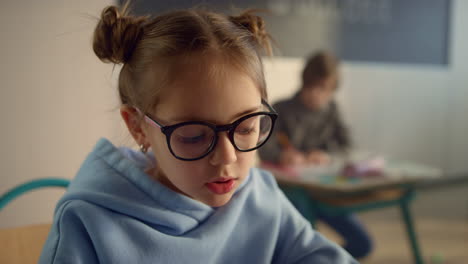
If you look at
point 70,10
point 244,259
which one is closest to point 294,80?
point 70,10

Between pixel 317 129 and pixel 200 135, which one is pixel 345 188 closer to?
pixel 317 129

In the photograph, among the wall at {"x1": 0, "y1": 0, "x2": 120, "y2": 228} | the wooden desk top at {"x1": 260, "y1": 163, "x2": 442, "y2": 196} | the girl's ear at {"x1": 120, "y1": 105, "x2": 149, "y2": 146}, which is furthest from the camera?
the wooden desk top at {"x1": 260, "y1": 163, "x2": 442, "y2": 196}

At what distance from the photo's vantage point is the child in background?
2.45 m

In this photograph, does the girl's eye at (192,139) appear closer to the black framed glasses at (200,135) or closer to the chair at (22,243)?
the black framed glasses at (200,135)

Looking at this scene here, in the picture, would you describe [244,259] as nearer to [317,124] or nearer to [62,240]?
[62,240]

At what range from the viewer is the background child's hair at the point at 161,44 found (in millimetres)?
778

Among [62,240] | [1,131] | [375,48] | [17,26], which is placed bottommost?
[375,48]

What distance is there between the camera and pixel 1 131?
181 cm

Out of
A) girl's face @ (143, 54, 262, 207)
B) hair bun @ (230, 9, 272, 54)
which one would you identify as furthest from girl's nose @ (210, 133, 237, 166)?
hair bun @ (230, 9, 272, 54)

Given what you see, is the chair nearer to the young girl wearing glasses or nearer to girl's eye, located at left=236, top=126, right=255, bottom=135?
the young girl wearing glasses

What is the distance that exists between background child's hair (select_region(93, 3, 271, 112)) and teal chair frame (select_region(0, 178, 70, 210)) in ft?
1.48

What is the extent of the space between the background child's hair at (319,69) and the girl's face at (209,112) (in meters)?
1.89

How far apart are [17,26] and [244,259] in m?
1.36

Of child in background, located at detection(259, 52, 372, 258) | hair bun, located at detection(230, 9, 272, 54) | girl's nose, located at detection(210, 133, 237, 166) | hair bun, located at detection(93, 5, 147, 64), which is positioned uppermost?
hair bun, located at detection(93, 5, 147, 64)
